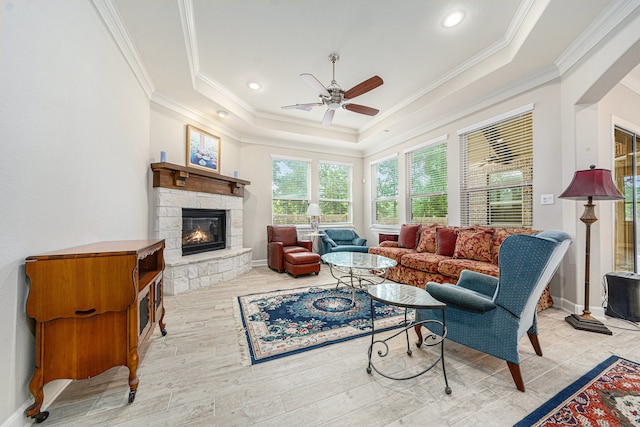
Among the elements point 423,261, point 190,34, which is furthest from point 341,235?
point 190,34

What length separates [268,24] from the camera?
2.66m

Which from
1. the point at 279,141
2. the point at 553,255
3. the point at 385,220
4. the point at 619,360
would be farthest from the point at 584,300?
the point at 279,141

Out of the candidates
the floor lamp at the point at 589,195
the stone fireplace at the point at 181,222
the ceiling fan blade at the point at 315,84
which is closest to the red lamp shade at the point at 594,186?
the floor lamp at the point at 589,195

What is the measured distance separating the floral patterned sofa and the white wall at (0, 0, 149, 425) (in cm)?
379

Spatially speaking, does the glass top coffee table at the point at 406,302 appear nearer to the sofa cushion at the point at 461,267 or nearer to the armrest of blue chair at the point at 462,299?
the armrest of blue chair at the point at 462,299

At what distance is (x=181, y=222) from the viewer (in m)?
3.93

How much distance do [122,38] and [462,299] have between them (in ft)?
12.9

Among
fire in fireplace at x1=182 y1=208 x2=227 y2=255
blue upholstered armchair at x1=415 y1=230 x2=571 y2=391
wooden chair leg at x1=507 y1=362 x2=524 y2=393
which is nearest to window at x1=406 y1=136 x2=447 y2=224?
blue upholstered armchair at x1=415 y1=230 x2=571 y2=391

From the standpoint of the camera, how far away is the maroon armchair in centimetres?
477

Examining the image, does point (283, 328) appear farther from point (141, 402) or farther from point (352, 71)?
point (352, 71)

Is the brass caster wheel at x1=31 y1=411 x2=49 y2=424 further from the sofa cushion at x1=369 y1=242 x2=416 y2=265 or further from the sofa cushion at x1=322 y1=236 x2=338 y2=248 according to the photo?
the sofa cushion at x1=322 y1=236 x2=338 y2=248

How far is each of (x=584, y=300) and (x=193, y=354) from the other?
3.95 metres

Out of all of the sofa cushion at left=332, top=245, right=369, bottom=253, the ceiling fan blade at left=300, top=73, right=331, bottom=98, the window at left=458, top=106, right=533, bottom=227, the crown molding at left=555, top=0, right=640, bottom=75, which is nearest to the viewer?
the crown molding at left=555, top=0, right=640, bottom=75

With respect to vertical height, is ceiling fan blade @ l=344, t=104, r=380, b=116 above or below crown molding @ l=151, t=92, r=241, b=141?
below
